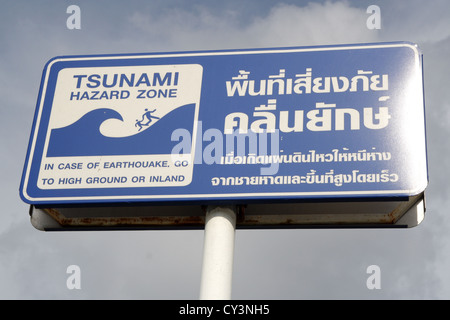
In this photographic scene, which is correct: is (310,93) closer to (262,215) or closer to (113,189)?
(262,215)

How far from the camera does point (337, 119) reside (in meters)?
7.07

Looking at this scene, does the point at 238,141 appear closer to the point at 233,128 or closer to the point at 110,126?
the point at 233,128

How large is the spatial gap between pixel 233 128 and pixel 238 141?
0.57ft

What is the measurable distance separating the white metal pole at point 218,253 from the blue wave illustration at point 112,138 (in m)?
0.77

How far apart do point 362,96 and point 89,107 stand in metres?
2.85

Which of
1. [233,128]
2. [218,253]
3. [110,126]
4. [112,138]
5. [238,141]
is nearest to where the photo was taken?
[218,253]

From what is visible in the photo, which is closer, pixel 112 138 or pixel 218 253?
pixel 218 253

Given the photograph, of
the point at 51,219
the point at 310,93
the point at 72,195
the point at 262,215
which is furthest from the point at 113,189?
the point at 310,93

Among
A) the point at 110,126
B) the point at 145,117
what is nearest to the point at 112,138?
the point at 110,126

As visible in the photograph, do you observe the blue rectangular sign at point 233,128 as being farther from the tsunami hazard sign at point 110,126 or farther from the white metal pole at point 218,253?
the white metal pole at point 218,253

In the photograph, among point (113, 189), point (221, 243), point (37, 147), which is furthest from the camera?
point (37, 147)

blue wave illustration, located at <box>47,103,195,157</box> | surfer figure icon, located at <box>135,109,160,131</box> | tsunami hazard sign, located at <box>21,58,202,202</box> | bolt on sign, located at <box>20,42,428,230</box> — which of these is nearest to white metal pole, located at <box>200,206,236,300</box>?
bolt on sign, located at <box>20,42,428,230</box>

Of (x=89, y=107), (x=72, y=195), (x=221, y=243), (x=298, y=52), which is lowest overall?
(x=221, y=243)

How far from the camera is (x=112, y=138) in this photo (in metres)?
7.30
